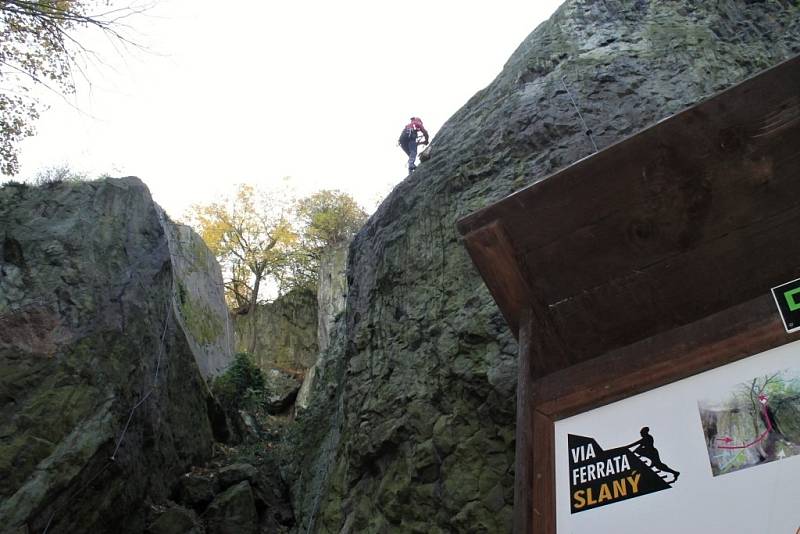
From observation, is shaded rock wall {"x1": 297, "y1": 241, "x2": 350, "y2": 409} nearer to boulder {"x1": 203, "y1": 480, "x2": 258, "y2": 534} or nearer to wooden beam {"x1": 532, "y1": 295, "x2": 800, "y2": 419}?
boulder {"x1": 203, "y1": 480, "x2": 258, "y2": 534}

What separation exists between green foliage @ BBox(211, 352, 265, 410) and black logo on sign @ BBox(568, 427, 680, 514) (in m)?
14.7

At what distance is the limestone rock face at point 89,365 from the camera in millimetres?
9062

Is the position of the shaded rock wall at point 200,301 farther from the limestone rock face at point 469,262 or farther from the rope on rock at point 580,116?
the rope on rock at point 580,116

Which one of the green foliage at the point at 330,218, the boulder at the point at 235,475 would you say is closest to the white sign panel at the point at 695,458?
the boulder at the point at 235,475

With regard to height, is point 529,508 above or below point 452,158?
below

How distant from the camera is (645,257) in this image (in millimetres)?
3127

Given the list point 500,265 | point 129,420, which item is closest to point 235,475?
point 129,420

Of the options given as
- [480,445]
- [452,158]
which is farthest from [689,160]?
[452,158]

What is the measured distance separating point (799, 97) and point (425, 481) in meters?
4.06

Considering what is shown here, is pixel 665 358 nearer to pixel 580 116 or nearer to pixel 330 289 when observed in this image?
pixel 580 116

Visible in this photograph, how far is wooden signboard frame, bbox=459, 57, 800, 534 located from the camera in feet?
9.11

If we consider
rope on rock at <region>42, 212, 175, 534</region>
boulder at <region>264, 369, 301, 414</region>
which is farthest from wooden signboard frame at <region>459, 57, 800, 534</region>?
boulder at <region>264, 369, 301, 414</region>

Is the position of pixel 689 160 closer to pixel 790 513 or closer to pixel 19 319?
pixel 790 513

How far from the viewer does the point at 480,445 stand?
17.6 feet
